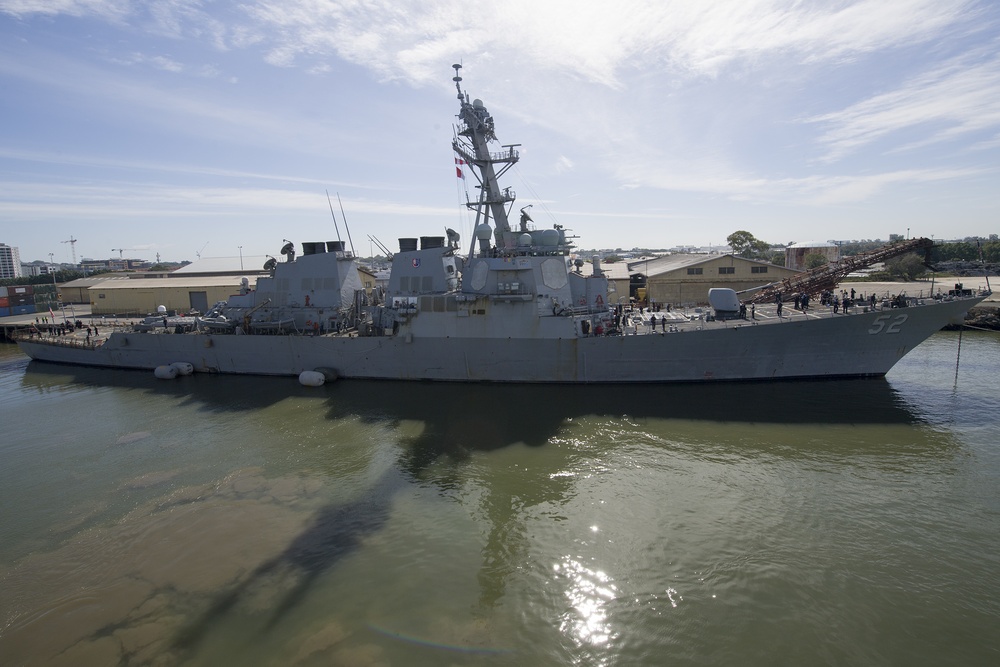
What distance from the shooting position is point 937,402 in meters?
15.4

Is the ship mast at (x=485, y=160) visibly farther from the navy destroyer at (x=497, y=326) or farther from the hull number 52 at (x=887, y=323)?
the hull number 52 at (x=887, y=323)

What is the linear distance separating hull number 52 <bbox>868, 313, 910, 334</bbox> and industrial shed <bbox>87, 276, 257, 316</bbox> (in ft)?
129

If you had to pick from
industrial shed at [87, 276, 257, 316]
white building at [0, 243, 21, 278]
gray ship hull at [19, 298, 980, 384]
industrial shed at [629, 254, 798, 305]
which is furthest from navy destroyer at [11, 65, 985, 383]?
white building at [0, 243, 21, 278]

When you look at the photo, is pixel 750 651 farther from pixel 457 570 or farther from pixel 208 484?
pixel 208 484

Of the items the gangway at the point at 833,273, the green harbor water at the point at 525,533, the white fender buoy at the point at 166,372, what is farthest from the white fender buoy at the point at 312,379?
Result: the gangway at the point at 833,273

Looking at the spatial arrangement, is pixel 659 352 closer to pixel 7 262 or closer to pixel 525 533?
pixel 525 533

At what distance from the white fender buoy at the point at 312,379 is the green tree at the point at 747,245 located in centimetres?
5493

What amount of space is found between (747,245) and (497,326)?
57637 millimetres

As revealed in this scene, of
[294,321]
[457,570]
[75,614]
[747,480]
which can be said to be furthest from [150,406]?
[747,480]

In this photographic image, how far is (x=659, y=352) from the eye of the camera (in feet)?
57.1

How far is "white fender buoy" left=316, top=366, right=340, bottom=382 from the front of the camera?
20.6 m

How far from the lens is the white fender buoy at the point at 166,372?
22.6m

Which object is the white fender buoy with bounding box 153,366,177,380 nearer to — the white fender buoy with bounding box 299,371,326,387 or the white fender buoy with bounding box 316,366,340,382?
the white fender buoy with bounding box 299,371,326,387

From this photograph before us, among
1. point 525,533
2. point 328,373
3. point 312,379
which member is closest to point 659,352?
point 525,533
